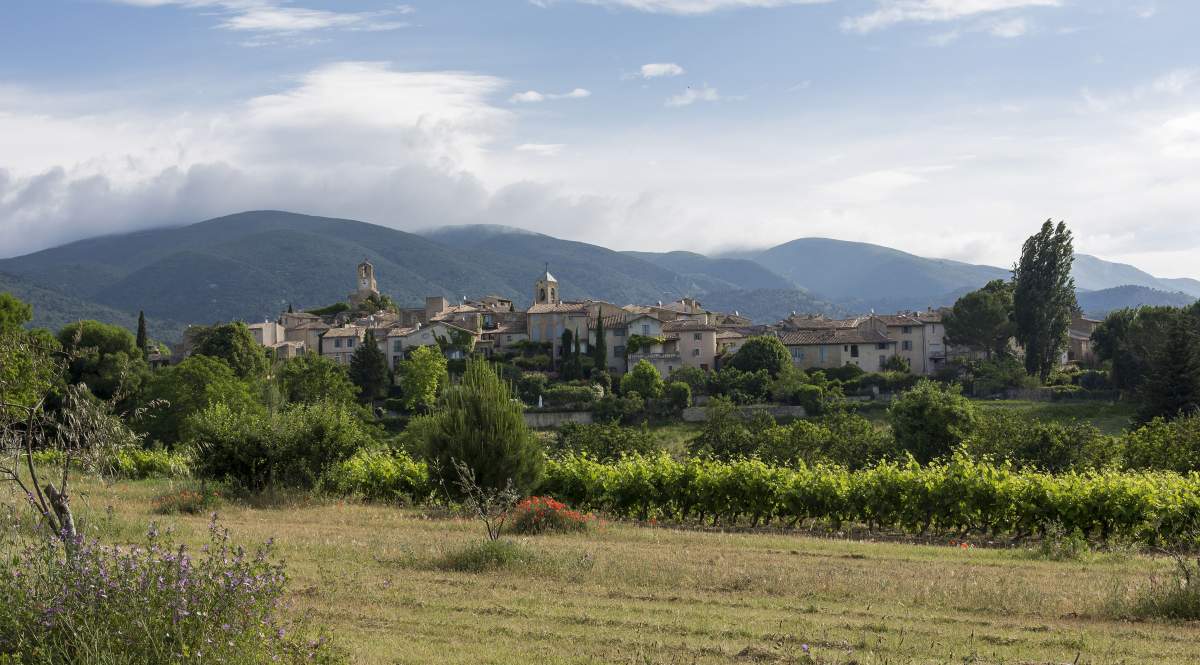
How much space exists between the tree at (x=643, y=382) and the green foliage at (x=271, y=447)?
152ft

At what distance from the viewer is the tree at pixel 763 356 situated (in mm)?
72756

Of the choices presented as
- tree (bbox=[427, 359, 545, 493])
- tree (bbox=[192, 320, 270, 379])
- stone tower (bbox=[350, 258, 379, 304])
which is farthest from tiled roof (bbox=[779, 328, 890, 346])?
stone tower (bbox=[350, 258, 379, 304])

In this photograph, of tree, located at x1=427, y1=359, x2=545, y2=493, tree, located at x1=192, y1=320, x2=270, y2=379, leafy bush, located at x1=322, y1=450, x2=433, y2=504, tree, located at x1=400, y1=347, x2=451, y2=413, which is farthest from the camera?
tree, located at x1=400, y1=347, x2=451, y2=413

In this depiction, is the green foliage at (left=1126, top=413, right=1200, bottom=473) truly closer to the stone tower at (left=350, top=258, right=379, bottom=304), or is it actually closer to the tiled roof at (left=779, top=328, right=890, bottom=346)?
the tiled roof at (left=779, top=328, right=890, bottom=346)

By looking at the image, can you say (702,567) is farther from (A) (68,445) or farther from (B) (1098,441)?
(B) (1098,441)

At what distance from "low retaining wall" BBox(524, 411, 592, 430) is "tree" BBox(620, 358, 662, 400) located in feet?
12.7

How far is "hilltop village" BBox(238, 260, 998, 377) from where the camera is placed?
3157 inches

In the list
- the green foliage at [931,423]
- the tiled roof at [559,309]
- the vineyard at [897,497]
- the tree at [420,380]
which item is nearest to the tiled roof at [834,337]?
the tiled roof at [559,309]

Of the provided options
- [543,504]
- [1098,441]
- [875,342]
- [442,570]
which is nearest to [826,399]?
[875,342]

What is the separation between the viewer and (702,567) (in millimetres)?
12398

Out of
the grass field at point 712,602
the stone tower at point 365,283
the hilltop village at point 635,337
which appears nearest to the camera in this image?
the grass field at point 712,602

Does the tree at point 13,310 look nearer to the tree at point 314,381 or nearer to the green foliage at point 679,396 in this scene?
the tree at point 314,381

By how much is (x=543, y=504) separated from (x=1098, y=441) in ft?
56.2

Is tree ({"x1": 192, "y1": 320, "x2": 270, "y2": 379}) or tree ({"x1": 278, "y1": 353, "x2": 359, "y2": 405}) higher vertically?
tree ({"x1": 192, "y1": 320, "x2": 270, "y2": 379})
